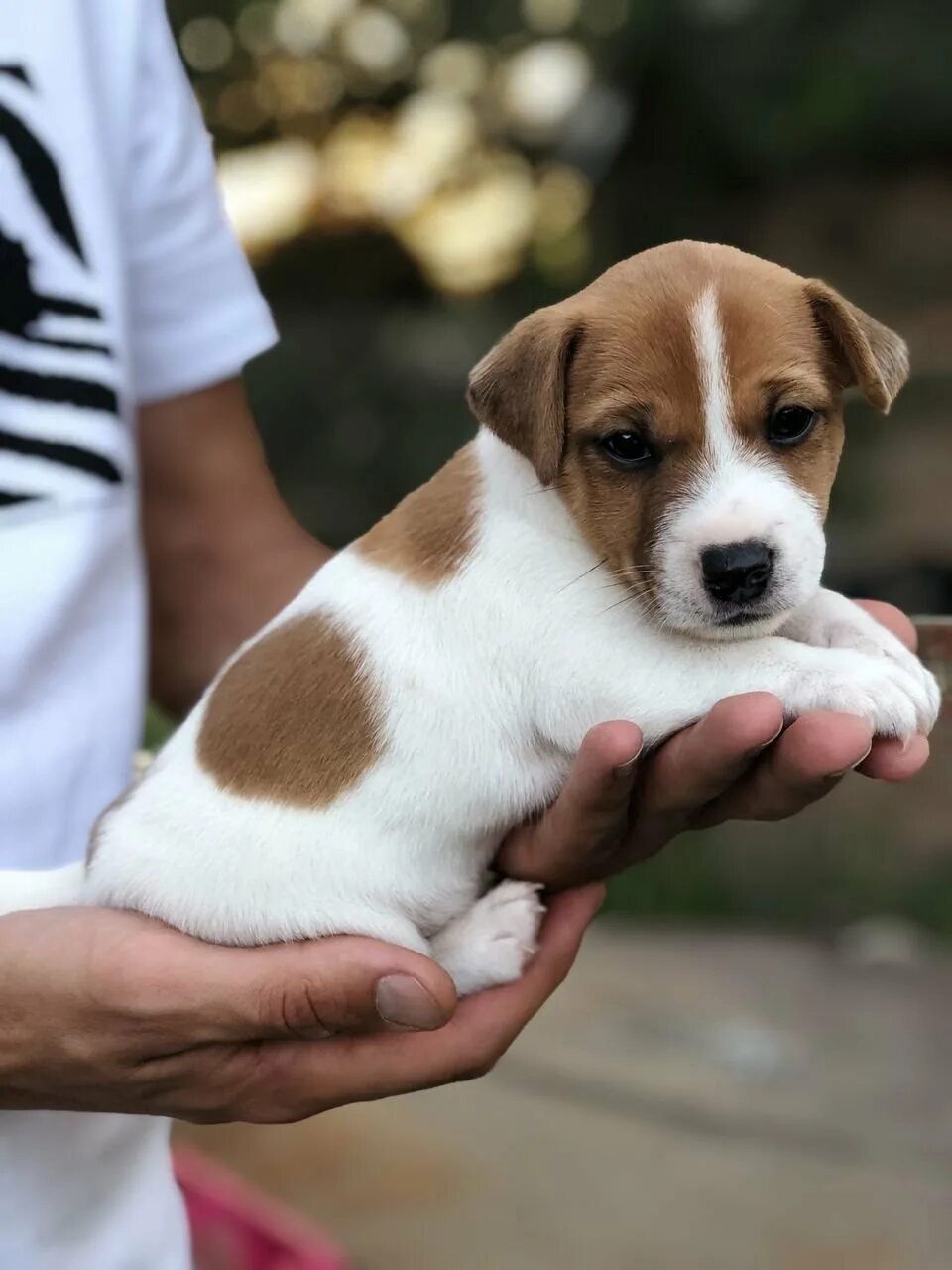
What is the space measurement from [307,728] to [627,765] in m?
0.63

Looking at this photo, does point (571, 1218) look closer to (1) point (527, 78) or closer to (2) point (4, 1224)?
(2) point (4, 1224)

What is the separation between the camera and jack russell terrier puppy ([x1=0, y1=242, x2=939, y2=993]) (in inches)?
83.8

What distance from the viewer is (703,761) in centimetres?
217

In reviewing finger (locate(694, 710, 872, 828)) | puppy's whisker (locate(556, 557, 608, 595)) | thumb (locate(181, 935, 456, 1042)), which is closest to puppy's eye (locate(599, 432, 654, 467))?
puppy's whisker (locate(556, 557, 608, 595))

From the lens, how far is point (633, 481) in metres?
2.21

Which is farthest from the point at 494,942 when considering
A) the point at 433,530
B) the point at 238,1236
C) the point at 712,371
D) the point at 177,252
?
the point at 238,1236

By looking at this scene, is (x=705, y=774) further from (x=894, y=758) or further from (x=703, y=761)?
(x=894, y=758)

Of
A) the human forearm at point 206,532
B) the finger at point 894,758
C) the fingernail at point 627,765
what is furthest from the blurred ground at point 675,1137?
the fingernail at point 627,765

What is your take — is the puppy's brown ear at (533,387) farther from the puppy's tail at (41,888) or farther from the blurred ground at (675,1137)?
the blurred ground at (675,1137)

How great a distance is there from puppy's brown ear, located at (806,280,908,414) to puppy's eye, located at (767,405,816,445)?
10cm

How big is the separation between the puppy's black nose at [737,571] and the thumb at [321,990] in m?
0.76

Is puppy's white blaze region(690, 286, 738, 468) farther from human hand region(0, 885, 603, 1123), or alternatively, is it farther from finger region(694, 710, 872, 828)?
human hand region(0, 885, 603, 1123)

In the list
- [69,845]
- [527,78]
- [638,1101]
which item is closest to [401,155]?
Answer: [527,78]

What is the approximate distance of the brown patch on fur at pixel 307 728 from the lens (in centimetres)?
251
